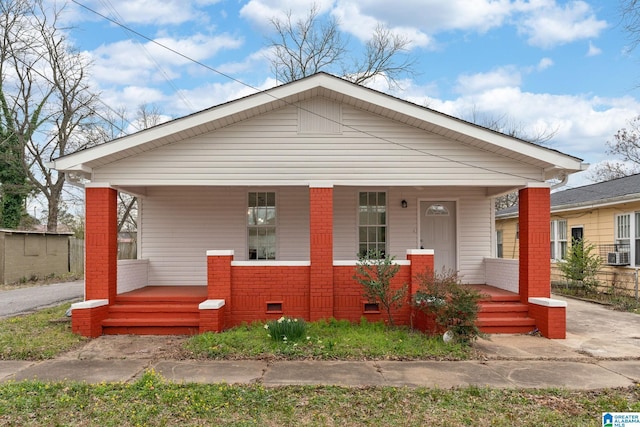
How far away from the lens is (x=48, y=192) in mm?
26109

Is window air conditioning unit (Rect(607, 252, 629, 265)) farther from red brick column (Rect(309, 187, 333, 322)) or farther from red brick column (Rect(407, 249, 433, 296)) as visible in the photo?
red brick column (Rect(309, 187, 333, 322))

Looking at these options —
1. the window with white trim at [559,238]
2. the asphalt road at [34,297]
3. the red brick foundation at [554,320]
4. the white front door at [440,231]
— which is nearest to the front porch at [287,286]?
the red brick foundation at [554,320]

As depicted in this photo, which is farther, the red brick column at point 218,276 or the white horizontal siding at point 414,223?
the white horizontal siding at point 414,223

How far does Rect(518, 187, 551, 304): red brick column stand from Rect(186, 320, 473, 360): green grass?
2.56 meters

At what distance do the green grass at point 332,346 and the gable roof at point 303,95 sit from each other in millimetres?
3760

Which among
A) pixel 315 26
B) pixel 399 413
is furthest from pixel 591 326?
pixel 315 26

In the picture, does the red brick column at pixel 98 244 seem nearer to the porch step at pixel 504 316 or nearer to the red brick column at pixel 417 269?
the red brick column at pixel 417 269

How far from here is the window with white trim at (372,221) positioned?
1068cm

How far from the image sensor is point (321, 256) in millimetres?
8578

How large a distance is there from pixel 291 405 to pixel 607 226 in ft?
43.6

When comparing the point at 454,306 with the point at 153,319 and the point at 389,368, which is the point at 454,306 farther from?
the point at 153,319

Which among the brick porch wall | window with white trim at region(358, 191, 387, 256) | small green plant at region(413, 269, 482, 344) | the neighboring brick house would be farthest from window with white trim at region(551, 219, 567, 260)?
small green plant at region(413, 269, 482, 344)

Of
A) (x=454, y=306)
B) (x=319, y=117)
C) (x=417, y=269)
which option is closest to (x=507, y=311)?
(x=417, y=269)

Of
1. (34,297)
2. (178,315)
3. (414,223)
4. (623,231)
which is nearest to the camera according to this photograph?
(178,315)
